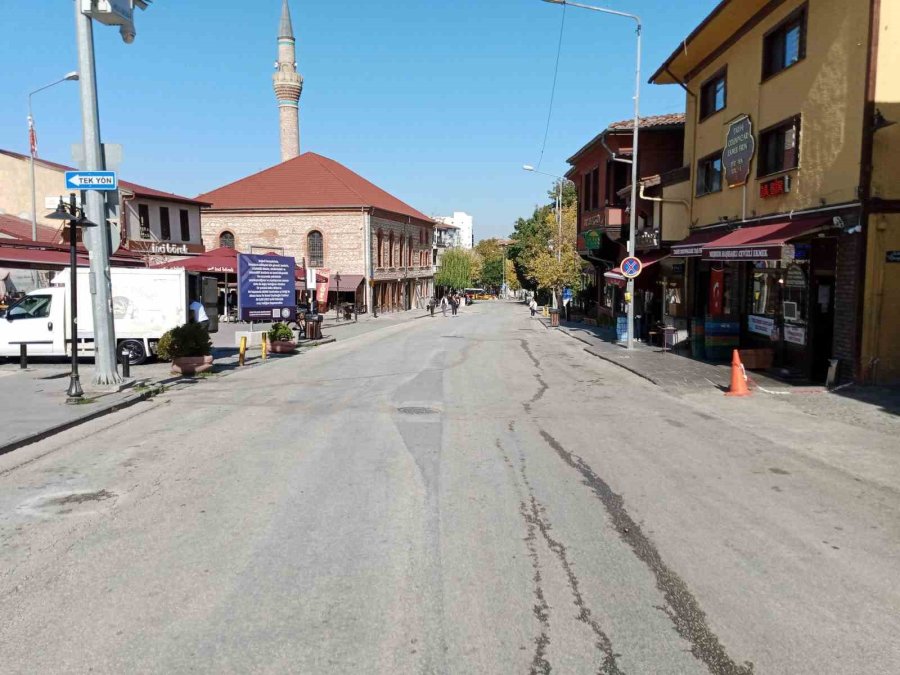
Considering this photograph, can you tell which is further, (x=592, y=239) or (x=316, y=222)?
(x=316, y=222)

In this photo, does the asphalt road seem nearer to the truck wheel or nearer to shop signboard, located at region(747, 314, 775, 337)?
shop signboard, located at region(747, 314, 775, 337)

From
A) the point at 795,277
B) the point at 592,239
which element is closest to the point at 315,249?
the point at 592,239

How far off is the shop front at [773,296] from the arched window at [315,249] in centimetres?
3908

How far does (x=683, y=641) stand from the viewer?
150 inches

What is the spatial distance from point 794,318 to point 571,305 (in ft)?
116

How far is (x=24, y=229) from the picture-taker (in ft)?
112

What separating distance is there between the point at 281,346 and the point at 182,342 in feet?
19.4

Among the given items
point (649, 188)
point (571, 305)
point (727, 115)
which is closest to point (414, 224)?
point (571, 305)

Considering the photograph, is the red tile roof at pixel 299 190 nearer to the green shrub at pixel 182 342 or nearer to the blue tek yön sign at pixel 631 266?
the blue tek yön sign at pixel 631 266

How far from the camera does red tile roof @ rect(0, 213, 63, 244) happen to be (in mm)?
32469

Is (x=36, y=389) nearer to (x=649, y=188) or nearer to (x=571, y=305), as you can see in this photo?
(x=649, y=188)

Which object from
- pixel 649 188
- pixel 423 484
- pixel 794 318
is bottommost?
pixel 423 484

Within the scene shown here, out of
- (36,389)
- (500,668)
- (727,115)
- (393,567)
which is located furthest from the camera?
(727,115)

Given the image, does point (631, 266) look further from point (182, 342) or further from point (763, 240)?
point (182, 342)
